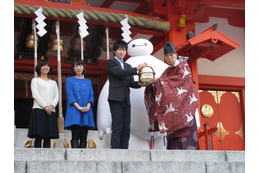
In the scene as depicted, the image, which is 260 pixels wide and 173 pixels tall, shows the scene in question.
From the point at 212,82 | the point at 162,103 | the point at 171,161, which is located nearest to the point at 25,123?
the point at 212,82

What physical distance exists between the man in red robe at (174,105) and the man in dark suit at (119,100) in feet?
0.77

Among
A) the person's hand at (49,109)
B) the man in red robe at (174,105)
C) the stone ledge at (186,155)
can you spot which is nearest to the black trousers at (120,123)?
the man in red robe at (174,105)

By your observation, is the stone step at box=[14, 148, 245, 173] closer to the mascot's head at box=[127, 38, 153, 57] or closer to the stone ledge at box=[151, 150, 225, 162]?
the stone ledge at box=[151, 150, 225, 162]

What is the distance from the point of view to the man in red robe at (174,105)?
18.2ft

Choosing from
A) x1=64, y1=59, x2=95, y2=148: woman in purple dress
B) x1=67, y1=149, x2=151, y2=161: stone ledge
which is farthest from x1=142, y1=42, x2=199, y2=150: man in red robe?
x1=67, y1=149, x2=151, y2=161: stone ledge

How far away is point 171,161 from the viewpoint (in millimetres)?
4520

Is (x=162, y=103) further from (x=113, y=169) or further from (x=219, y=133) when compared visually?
(x=219, y=133)

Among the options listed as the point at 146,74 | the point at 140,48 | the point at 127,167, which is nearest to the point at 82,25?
the point at 140,48

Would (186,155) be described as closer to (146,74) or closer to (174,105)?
(174,105)

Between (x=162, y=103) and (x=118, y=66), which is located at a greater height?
(x=118, y=66)

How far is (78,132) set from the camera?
19.9 feet

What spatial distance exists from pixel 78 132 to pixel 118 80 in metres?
0.78

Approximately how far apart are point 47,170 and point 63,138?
258 cm

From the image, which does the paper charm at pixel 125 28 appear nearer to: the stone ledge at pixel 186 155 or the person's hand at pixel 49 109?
the person's hand at pixel 49 109
